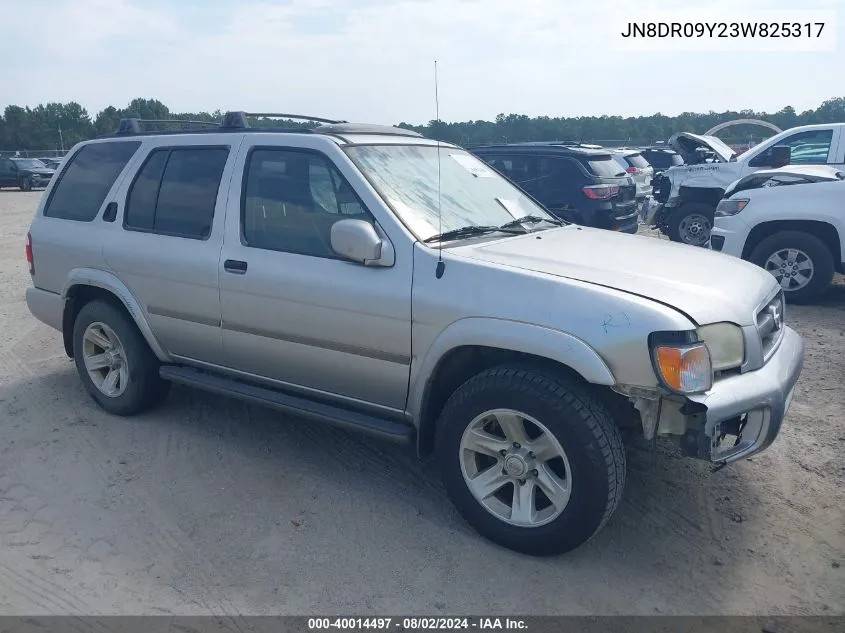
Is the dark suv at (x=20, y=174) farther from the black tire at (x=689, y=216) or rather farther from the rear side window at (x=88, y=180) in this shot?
the rear side window at (x=88, y=180)

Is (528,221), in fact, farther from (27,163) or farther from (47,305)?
(27,163)

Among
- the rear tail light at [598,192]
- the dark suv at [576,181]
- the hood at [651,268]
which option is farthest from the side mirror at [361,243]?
the rear tail light at [598,192]

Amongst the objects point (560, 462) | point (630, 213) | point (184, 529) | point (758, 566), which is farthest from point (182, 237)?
point (630, 213)

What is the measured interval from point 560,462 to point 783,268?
19.1ft

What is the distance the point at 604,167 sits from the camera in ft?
32.0

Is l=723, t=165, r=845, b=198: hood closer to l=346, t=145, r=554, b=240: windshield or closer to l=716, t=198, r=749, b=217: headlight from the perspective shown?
l=716, t=198, r=749, b=217: headlight

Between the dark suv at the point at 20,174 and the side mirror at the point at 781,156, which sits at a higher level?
the side mirror at the point at 781,156

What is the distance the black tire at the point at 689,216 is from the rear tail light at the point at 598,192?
250 centimetres

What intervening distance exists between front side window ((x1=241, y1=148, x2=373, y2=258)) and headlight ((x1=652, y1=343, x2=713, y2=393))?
5.17 ft

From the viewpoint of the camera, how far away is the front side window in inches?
146

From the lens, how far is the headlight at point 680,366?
2818mm

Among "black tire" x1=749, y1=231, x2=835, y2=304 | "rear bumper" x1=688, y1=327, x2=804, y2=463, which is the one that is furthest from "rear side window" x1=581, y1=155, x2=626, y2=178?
"rear bumper" x1=688, y1=327, x2=804, y2=463

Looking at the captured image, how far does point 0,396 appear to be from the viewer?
Result: 17.2 feet

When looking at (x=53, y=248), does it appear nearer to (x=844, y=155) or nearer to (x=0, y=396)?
(x=0, y=396)
